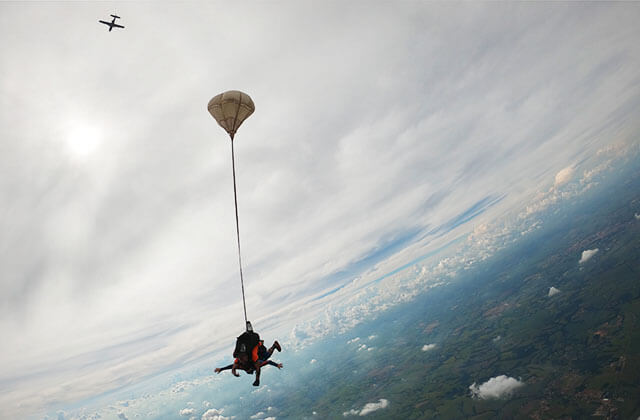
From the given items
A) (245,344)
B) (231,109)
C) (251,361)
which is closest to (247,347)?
(245,344)

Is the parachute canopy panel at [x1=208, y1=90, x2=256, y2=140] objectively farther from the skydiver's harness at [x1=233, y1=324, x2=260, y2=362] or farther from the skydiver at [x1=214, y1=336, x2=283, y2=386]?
the skydiver at [x1=214, y1=336, x2=283, y2=386]

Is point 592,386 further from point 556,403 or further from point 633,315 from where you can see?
point 633,315

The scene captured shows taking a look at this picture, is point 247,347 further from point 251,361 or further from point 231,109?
point 231,109

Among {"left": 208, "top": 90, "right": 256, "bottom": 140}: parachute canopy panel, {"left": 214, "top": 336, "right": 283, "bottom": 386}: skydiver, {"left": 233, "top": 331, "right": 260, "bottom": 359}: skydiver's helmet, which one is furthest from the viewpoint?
{"left": 208, "top": 90, "right": 256, "bottom": 140}: parachute canopy panel

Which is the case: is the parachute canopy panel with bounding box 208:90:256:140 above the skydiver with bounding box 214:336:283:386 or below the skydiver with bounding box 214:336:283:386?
above

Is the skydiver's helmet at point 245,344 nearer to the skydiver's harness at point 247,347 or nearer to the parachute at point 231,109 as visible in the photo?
the skydiver's harness at point 247,347

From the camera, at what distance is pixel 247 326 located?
16.2 metres

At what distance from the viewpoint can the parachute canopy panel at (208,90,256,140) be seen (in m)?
18.4

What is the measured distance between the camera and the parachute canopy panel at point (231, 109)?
1839 centimetres

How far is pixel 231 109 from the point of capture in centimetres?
1839

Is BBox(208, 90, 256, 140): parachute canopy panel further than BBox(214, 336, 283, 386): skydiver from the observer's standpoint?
Yes

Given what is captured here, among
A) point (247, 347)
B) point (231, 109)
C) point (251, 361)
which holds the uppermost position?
point (231, 109)

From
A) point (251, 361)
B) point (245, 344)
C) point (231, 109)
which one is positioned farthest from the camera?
point (231, 109)

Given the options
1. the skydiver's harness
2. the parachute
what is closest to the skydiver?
the skydiver's harness
